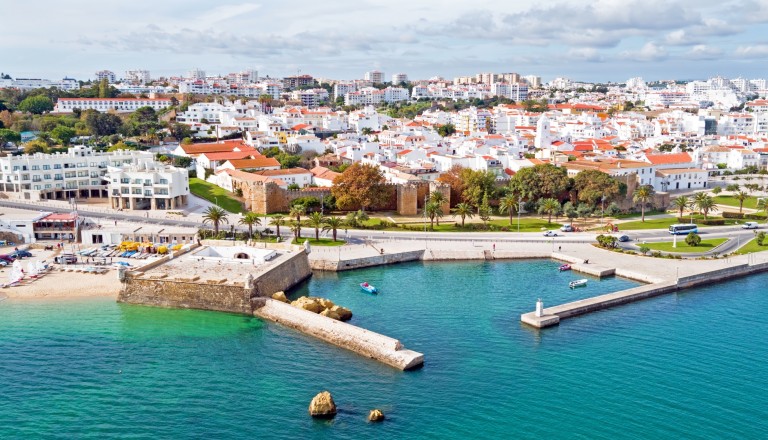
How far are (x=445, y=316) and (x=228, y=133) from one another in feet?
248

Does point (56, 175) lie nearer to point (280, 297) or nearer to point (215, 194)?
point (215, 194)

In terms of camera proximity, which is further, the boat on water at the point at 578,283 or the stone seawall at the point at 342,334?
the boat on water at the point at 578,283

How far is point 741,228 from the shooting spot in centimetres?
5453

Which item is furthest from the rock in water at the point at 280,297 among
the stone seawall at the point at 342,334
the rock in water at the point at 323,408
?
the rock in water at the point at 323,408

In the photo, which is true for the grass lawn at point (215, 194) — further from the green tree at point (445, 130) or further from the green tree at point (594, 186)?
the green tree at point (445, 130)

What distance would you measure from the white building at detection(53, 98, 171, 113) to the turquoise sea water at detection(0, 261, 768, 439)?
8994 centimetres

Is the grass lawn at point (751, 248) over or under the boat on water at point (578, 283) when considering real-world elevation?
over

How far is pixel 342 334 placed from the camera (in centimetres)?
3019

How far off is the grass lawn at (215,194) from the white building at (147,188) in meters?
3.89

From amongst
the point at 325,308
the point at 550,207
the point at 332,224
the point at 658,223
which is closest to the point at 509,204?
the point at 550,207

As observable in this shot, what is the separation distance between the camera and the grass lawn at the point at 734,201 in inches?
2549

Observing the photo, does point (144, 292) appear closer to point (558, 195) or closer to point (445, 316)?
point (445, 316)

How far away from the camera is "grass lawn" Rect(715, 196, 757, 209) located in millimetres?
64750

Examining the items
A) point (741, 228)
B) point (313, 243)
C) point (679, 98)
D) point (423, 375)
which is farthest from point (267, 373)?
point (679, 98)
